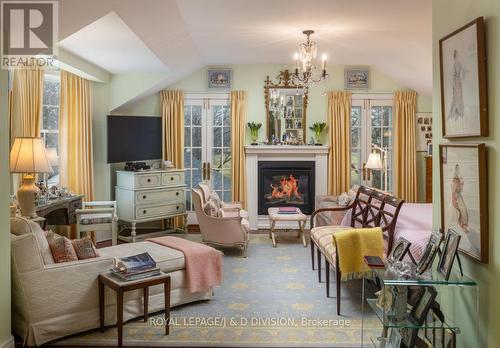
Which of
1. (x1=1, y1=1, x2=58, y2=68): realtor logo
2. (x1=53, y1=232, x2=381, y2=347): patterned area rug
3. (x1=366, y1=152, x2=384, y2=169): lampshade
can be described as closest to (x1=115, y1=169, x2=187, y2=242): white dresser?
(x1=53, y1=232, x2=381, y2=347): patterned area rug

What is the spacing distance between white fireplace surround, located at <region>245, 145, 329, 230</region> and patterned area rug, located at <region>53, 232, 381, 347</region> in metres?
2.47

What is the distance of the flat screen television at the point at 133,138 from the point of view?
666 cm

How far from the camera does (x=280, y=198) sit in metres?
7.77

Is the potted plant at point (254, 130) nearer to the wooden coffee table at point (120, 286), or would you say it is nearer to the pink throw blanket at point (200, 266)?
the pink throw blanket at point (200, 266)

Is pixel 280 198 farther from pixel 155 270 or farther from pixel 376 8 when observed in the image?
pixel 155 270

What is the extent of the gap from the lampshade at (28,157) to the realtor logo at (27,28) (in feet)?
2.49

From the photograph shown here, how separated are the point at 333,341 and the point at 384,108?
5.30m

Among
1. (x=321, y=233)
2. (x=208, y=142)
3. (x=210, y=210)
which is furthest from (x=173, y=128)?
(x=321, y=233)

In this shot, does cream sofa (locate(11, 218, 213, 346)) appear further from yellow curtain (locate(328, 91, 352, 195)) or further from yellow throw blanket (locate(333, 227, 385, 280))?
yellow curtain (locate(328, 91, 352, 195))

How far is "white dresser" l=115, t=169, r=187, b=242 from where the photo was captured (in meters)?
6.70

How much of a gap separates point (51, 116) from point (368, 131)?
16.1 ft

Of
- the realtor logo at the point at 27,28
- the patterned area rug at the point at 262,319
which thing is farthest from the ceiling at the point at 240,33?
the patterned area rug at the point at 262,319

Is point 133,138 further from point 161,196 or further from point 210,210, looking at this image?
point 210,210

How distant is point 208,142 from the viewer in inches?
307
